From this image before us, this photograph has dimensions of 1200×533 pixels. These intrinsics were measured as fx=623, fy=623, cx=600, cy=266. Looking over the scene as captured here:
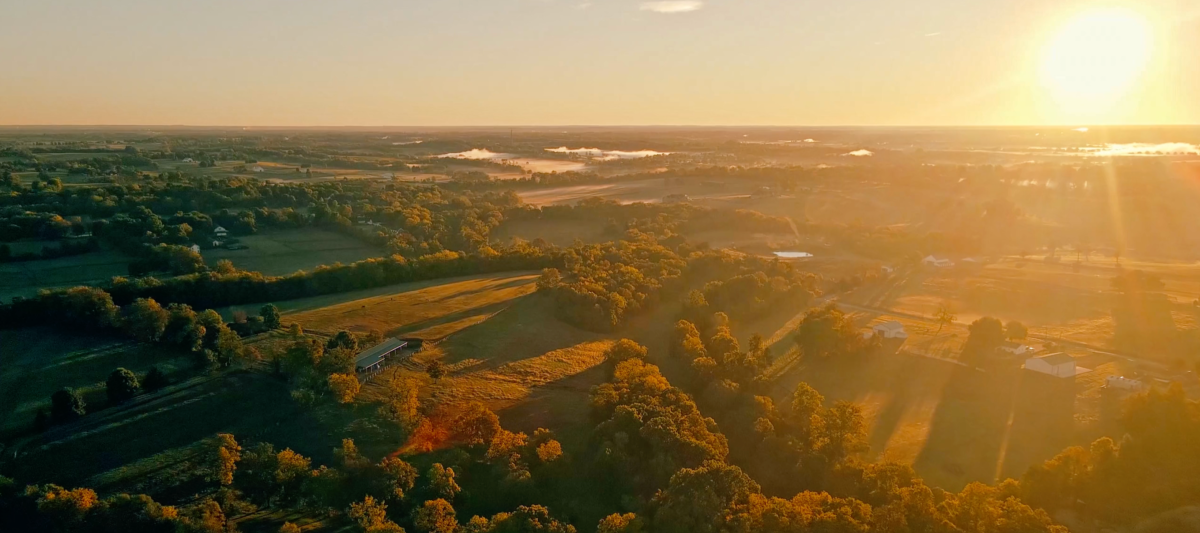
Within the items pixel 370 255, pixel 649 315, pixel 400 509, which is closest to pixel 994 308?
pixel 649 315

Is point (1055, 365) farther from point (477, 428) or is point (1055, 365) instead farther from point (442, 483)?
point (442, 483)

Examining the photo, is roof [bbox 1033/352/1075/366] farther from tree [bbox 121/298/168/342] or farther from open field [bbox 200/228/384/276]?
open field [bbox 200/228/384/276]

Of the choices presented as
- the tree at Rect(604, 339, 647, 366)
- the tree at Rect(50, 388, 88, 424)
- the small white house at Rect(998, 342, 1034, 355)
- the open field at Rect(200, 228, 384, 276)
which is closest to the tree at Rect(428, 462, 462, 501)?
the tree at Rect(604, 339, 647, 366)

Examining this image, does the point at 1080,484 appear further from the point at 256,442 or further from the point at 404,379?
the point at 256,442

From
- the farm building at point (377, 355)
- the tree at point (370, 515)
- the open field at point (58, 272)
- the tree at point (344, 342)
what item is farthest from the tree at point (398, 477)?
the open field at point (58, 272)

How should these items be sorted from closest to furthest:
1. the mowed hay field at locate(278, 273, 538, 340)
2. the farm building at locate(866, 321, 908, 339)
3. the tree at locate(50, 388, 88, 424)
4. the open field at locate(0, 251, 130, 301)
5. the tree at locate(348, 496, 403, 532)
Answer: the tree at locate(348, 496, 403, 532) → the tree at locate(50, 388, 88, 424) → the mowed hay field at locate(278, 273, 538, 340) → the farm building at locate(866, 321, 908, 339) → the open field at locate(0, 251, 130, 301)

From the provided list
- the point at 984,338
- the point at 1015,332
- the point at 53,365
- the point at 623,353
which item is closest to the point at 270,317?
the point at 53,365
